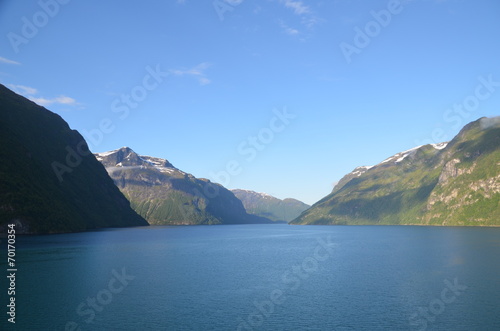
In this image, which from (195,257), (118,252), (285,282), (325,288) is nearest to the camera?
(325,288)

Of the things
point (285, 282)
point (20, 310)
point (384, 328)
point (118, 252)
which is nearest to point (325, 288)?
point (285, 282)

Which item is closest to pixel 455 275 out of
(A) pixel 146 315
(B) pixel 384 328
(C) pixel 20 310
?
(B) pixel 384 328

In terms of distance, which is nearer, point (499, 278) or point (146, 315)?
point (146, 315)

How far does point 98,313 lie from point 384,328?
48786 millimetres

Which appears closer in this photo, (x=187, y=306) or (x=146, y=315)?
(x=146, y=315)

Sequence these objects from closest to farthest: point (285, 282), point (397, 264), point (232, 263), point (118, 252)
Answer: point (285, 282) < point (397, 264) < point (232, 263) < point (118, 252)

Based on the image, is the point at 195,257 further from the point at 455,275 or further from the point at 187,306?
the point at 455,275

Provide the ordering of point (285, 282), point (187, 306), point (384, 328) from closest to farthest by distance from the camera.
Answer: point (384, 328) < point (187, 306) < point (285, 282)

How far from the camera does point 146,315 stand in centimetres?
6372

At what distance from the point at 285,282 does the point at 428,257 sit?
70411 millimetres

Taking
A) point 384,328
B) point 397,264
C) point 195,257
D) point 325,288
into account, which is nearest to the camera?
point 384,328

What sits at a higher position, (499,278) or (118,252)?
(118,252)

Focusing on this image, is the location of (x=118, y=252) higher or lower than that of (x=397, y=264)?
higher

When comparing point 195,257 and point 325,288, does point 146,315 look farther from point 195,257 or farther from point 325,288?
point 195,257
